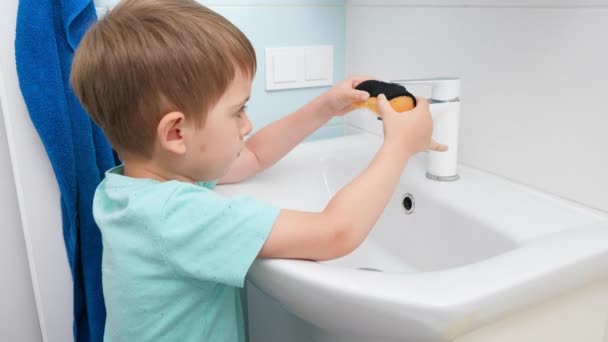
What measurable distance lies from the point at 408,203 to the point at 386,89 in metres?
0.20

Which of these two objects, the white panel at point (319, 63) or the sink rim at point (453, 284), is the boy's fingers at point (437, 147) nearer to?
the sink rim at point (453, 284)

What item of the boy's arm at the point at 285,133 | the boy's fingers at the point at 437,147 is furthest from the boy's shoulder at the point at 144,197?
the boy's fingers at the point at 437,147

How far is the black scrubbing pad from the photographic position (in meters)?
0.62

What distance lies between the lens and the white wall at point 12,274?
2.77ft

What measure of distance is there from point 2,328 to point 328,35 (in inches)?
31.3

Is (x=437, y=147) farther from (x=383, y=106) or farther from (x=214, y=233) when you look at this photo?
(x=214, y=233)

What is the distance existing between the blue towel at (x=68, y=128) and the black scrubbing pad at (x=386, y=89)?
417 millimetres

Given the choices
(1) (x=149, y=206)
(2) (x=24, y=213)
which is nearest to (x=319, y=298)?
(1) (x=149, y=206)

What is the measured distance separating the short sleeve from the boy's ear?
2.1 inches

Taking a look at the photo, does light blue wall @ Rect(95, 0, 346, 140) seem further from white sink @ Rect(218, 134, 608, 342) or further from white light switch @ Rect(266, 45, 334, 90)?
white sink @ Rect(218, 134, 608, 342)

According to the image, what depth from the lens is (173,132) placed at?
553 mm

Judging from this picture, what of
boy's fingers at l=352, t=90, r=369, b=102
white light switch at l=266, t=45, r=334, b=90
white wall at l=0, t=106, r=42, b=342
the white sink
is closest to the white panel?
white light switch at l=266, t=45, r=334, b=90

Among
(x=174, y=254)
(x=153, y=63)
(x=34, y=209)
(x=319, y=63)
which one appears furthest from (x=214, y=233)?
(x=319, y=63)

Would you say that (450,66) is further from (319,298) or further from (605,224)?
(319,298)
